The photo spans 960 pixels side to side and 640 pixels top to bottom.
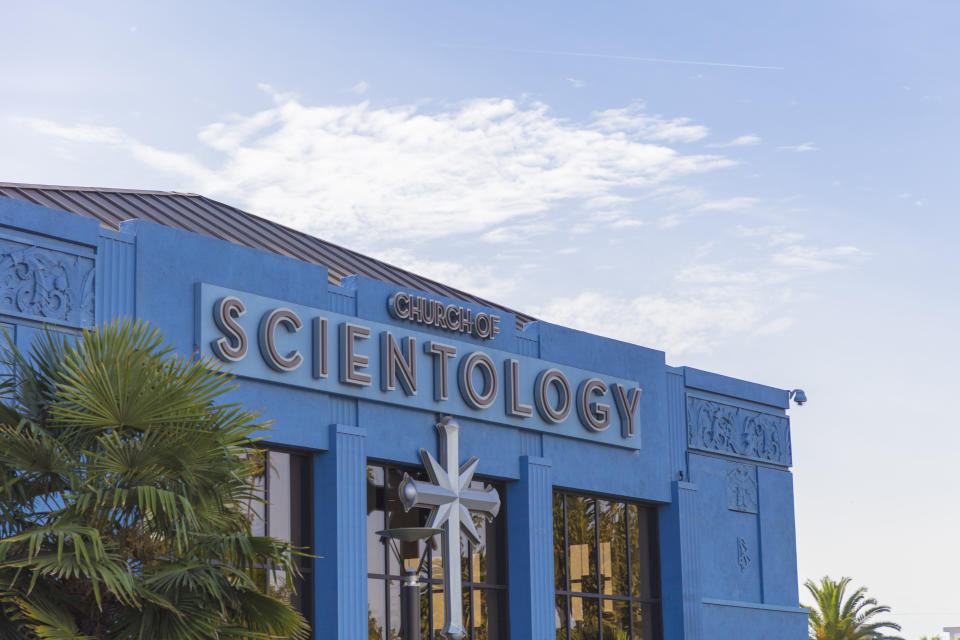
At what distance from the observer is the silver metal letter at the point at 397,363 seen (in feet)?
70.7

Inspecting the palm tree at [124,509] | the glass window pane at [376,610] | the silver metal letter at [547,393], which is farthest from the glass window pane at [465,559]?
the palm tree at [124,509]

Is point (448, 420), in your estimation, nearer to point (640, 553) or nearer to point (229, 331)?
point (229, 331)

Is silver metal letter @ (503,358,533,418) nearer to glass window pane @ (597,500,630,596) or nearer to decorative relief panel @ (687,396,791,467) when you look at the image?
glass window pane @ (597,500,630,596)

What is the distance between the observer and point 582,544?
25203mm

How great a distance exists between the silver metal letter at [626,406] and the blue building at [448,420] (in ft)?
0.12

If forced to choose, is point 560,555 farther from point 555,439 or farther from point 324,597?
point 324,597

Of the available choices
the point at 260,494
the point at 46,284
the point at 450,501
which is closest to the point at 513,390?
the point at 450,501

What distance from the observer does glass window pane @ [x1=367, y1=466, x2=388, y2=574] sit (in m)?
21.4

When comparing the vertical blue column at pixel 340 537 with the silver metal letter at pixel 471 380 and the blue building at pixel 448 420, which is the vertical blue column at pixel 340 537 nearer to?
the blue building at pixel 448 420

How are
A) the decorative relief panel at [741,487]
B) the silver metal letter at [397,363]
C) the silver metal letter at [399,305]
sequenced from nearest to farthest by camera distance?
1. the silver metal letter at [397,363]
2. the silver metal letter at [399,305]
3. the decorative relief panel at [741,487]

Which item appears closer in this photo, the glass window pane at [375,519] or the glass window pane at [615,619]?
the glass window pane at [375,519]

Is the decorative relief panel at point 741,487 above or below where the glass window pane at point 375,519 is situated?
above

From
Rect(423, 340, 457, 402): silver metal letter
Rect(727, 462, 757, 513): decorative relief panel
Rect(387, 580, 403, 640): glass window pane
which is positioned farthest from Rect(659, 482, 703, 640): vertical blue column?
Rect(387, 580, 403, 640): glass window pane

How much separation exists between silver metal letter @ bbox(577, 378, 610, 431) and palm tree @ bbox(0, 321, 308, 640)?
11.5m
